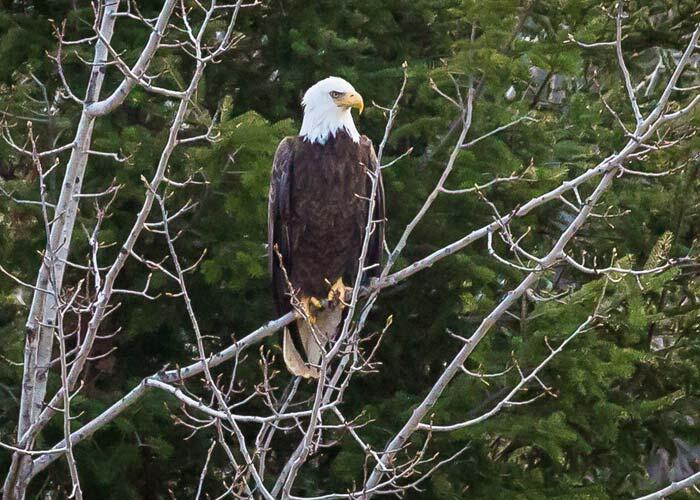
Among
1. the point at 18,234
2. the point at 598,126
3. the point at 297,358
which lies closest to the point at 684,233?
the point at 598,126

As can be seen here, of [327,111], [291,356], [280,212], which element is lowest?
[291,356]

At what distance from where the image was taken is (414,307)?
694 cm

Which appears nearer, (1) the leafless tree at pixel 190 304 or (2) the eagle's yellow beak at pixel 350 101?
(1) the leafless tree at pixel 190 304

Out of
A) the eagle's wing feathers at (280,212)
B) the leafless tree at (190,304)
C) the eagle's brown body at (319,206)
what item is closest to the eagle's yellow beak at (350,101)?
the eagle's brown body at (319,206)

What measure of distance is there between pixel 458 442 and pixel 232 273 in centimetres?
123

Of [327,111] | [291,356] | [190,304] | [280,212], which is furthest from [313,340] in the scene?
[190,304]

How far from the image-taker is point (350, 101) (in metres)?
5.87

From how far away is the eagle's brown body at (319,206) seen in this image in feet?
19.7

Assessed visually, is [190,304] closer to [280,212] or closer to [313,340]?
[280,212]

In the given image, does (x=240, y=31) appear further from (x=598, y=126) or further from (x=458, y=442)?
(x=458, y=442)

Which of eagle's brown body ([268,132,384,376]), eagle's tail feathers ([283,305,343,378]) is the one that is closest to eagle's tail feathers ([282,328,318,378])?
eagle's tail feathers ([283,305,343,378])

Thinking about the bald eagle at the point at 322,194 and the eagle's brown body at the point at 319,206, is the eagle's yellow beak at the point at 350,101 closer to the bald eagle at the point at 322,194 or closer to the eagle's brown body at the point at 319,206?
the bald eagle at the point at 322,194

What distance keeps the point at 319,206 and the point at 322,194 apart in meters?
0.06

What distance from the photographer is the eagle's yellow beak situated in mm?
5852
